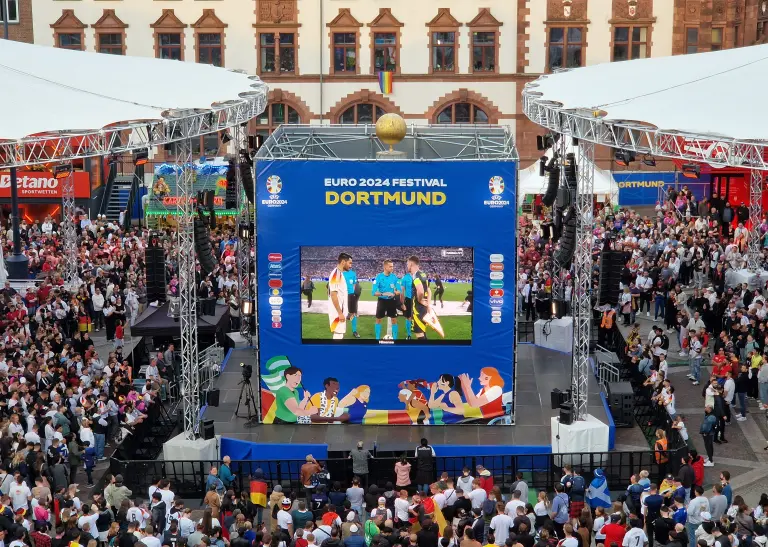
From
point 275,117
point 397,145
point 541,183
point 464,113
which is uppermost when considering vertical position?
point 464,113

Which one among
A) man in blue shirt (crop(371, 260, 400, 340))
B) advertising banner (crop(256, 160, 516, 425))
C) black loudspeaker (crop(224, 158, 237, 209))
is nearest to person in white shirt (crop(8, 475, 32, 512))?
advertising banner (crop(256, 160, 516, 425))

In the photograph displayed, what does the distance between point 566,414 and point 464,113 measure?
97.1 ft

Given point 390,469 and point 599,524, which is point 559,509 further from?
point 390,469

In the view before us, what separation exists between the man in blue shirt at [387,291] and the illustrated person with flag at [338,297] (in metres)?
0.63

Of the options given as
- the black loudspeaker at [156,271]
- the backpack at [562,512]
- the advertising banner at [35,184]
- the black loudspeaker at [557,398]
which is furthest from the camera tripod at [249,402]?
the advertising banner at [35,184]

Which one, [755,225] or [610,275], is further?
[755,225]

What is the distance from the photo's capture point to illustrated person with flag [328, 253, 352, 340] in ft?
81.6

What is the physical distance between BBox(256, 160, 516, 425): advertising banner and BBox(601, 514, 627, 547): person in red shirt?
7.46m

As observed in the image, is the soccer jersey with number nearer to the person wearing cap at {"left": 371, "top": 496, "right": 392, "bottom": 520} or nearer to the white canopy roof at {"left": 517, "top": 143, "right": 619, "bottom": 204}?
the person wearing cap at {"left": 371, "top": 496, "right": 392, "bottom": 520}

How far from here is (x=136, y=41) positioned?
51.9 metres

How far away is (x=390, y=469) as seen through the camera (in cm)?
2284

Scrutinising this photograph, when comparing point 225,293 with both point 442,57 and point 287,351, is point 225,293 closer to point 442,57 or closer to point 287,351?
point 287,351

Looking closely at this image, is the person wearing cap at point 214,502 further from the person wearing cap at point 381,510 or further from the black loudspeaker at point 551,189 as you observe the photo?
the black loudspeaker at point 551,189

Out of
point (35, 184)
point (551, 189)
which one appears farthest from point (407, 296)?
point (35, 184)
